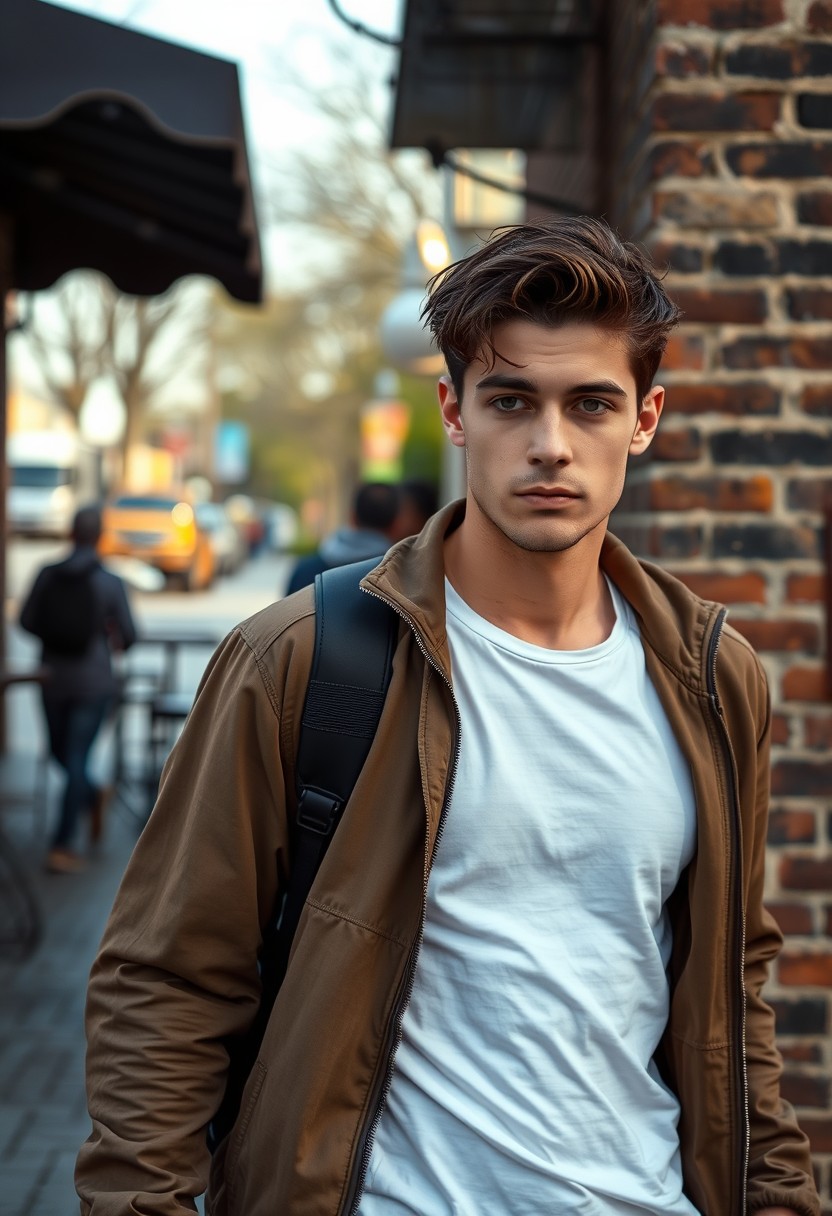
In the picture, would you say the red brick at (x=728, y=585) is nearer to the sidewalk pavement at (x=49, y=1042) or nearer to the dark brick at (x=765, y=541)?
the dark brick at (x=765, y=541)

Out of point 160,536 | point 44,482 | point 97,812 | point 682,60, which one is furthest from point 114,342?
point 682,60

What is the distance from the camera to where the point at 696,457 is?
3.31 m

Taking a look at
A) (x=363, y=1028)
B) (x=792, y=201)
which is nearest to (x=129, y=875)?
(x=363, y=1028)

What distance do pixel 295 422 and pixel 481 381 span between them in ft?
166

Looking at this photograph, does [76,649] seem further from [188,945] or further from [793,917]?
[188,945]

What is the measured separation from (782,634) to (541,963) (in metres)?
1.59

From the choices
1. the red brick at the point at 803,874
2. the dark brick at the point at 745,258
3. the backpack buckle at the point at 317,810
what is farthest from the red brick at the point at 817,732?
the backpack buckle at the point at 317,810

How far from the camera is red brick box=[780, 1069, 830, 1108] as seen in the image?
3287 mm

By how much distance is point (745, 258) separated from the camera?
3330 millimetres

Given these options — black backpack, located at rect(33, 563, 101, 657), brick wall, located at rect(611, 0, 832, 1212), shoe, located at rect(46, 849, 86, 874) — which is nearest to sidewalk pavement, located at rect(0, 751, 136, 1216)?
shoe, located at rect(46, 849, 86, 874)

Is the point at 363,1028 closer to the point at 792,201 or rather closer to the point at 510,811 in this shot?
the point at 510,811

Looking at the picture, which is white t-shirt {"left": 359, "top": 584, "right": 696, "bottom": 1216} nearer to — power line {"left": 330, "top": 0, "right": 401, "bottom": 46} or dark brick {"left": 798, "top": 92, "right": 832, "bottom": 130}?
dark brick {"left": 798, "top": 92, "right": 832, "bottom": 130}

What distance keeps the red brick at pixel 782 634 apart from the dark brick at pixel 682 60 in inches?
50.0

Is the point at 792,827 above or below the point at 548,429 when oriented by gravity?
below
